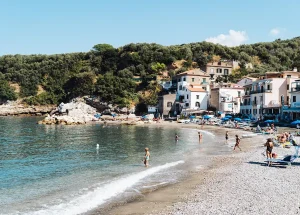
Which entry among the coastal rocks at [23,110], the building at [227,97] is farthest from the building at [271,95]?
the coastal rocks at [23,110]

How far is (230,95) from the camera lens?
74375 mm

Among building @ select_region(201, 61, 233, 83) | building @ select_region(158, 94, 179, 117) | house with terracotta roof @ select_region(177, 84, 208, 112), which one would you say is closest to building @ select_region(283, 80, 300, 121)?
house with terracotta roof @ select_region(177, 84, 208, 112)

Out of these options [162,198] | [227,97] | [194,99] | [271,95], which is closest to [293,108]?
[271,95]

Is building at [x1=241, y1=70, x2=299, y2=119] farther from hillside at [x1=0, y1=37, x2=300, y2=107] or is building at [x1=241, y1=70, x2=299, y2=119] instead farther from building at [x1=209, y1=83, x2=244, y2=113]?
hillside at [x1=0, y1=37, x2=300, y2=107]

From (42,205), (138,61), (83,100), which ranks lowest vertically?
(42,205)

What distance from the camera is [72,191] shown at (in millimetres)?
16781

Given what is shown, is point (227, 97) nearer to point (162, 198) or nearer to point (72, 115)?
point (72, 115)

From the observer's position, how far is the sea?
49.0 feet

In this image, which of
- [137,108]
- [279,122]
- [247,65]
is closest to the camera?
[279,122]

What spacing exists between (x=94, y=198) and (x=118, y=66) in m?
99.3

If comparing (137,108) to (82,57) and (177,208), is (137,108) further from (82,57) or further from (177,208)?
(177,208)

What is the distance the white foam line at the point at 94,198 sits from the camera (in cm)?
1355

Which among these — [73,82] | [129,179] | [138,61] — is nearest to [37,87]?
[73,82]

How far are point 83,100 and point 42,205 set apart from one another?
80.6 m
